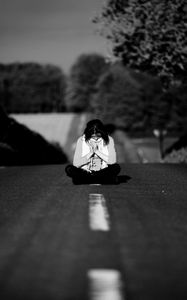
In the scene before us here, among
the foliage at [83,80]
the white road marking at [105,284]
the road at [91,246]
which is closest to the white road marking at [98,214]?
the road at [91,246]

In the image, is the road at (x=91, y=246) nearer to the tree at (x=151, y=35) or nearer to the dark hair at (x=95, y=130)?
the dark hair at (x=95, y=130)

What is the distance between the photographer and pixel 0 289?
4.43 meters

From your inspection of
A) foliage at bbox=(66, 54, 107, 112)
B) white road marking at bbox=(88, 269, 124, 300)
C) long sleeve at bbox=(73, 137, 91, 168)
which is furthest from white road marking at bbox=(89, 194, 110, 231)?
foliage at bbox=(66, 54, 107, 112)

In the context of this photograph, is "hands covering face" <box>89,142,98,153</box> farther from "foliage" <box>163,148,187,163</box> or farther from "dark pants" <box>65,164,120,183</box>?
"foliage" <box>163,148,187,163</box>

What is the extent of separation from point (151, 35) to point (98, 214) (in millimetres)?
18882

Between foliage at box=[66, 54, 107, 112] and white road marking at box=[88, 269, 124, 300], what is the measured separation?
148 meters

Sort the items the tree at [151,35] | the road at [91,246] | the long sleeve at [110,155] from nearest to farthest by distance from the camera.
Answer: the road at [91,246]
the long sleeve at [110,155]
the tree at [151,35]

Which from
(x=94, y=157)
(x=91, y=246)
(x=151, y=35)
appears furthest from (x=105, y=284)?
(x=151, y=35)

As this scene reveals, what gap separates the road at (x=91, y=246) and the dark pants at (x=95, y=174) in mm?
1477

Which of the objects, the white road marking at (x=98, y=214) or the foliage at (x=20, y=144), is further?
the foliage at (x=20, y=144)

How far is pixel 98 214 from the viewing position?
7.71 meters

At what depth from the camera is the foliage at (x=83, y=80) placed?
154625 mm

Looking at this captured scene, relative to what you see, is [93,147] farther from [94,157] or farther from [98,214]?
[98,214]

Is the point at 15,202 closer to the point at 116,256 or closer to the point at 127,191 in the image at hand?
the point at 127,191
